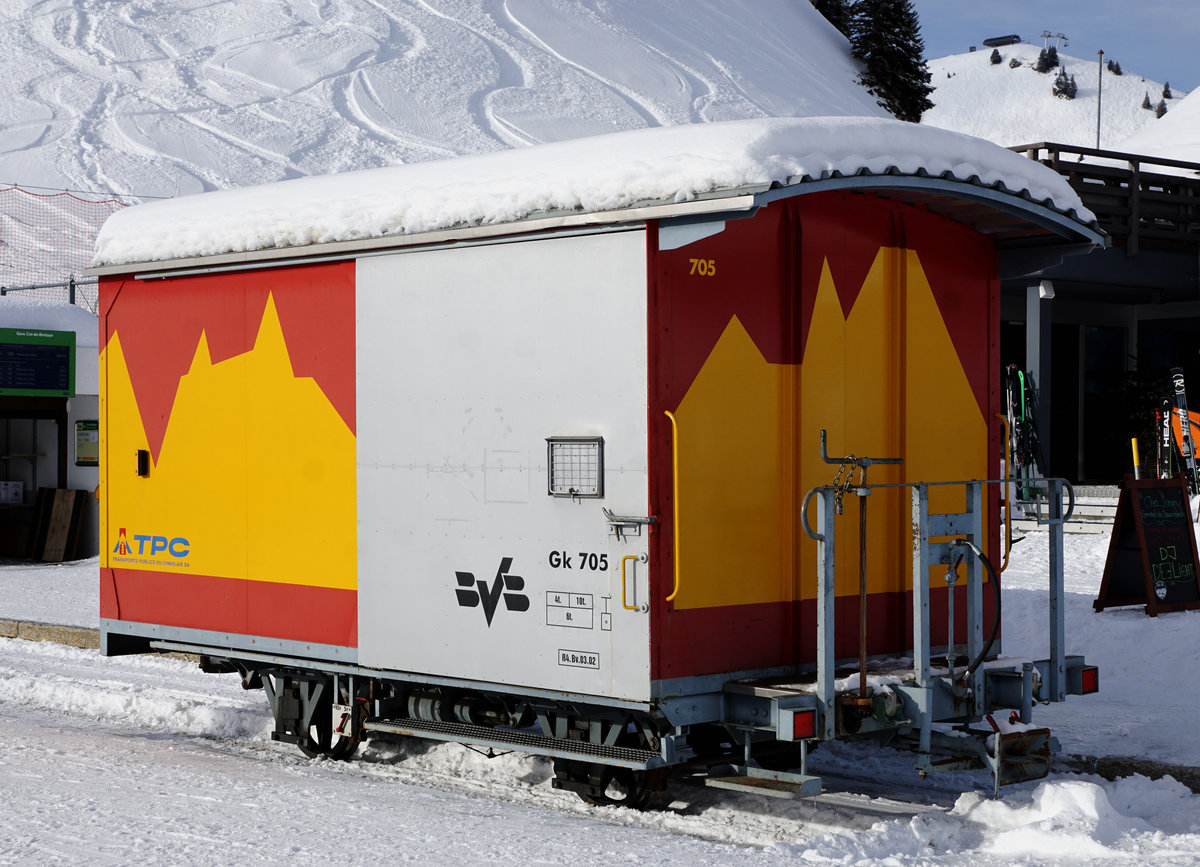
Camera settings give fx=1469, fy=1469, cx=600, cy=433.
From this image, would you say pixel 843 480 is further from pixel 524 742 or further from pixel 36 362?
pixel 36 362

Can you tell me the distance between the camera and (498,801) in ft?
24.8

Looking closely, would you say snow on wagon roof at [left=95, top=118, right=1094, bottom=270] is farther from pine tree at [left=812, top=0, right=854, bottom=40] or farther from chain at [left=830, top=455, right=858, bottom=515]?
pine tree at [left=812, top=0, right=854, bottom=40]

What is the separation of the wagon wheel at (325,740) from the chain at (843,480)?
10.9 feet

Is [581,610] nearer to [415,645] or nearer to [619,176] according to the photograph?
[415,645]

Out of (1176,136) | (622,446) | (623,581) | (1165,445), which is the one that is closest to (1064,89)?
(1176,136)

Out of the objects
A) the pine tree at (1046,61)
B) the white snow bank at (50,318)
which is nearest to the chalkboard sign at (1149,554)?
the white snow bank at (50,318)

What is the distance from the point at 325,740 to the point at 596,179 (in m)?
3.85

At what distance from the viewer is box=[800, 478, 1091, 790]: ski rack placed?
6453 millimetres

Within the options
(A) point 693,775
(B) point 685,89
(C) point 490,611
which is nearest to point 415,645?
(C) point 490,611

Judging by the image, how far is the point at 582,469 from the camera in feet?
22.1

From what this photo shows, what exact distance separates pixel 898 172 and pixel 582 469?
197cm

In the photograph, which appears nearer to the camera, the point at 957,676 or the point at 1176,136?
the point at 957,676

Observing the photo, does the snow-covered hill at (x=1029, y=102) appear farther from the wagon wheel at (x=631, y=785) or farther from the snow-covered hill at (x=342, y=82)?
the wagon wheel at (x=631, y=785)

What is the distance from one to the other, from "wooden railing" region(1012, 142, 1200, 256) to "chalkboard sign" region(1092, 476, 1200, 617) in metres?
12.2
